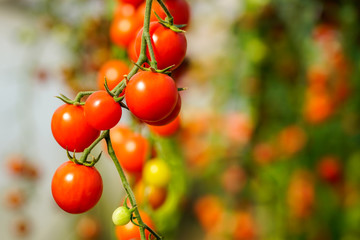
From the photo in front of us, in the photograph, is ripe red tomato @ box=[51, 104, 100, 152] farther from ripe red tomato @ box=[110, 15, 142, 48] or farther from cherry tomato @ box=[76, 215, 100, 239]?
cherry tomato @ box=[76, 215, 100, 239]

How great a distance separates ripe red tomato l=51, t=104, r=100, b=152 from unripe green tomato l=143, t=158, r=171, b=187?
0.21 metres

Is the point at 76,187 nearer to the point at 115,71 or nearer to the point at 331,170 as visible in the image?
the point at 115,71

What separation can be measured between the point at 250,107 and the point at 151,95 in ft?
3.36

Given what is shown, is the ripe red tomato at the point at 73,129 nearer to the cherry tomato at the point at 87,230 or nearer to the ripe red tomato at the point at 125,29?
the ripe red tomato at the point at 125,29

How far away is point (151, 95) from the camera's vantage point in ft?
0.94

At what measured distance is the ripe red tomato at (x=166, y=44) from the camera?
0.32 m

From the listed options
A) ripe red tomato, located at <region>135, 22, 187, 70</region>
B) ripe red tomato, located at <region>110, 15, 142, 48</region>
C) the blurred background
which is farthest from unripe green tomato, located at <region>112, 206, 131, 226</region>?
the blurred background

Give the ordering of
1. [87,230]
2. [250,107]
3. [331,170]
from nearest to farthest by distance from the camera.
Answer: [250,107] < [331,170] < [87,230]

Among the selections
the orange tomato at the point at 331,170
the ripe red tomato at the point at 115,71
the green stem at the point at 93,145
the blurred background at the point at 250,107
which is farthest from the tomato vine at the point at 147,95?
the orange tomato at the point at 331,170

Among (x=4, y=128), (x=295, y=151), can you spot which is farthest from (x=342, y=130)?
(x=4, y=128)

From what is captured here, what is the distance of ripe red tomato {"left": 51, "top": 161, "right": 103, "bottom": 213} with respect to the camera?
1.05 ft

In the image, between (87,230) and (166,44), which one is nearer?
(166,44)

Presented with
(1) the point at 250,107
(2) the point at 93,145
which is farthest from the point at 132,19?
(1) the point at 250,107

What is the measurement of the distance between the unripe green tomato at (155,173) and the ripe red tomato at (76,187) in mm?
208
